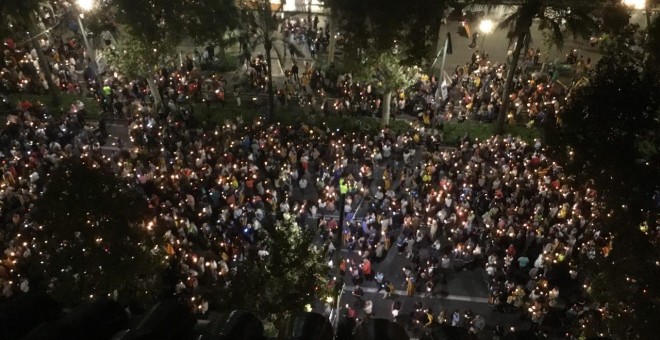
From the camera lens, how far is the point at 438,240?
1953cm

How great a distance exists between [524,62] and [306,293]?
2404 cm

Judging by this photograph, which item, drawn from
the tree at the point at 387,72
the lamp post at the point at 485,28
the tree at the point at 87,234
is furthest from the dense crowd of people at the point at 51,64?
the lamp post at the point at 485,28

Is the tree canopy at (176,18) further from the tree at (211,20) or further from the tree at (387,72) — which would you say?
the tree at (387,72)

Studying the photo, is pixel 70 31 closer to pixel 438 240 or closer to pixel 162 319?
pixel 438 240

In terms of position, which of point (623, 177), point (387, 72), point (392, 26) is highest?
point (392, 26)

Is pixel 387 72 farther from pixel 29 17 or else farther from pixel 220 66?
pixel 29 17

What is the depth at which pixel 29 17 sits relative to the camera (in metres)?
25.0

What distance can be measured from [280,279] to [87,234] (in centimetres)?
497

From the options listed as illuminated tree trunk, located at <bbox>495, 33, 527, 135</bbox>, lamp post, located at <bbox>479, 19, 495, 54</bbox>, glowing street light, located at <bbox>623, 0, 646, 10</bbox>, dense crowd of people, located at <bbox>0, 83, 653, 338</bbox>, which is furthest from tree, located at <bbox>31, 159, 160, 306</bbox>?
glowing street light, located at <bbox>623, 0, 646, 10</bbox>

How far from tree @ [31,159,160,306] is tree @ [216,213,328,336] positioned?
2.70 meters

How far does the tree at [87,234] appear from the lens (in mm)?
12578

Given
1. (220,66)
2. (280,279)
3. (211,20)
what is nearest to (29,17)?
(211,20)

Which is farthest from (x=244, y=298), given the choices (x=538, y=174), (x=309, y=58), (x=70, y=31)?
(x=70, y=31)

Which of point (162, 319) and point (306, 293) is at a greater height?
point (162, 319)
